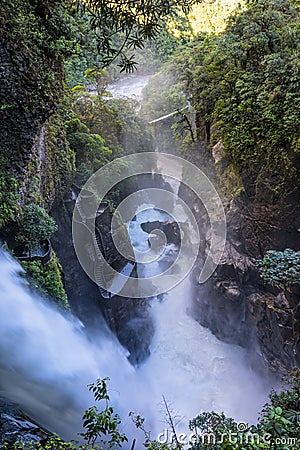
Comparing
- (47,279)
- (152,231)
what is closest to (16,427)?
(47,279)

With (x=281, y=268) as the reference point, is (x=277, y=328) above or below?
below

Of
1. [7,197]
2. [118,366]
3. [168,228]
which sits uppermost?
[168,228]

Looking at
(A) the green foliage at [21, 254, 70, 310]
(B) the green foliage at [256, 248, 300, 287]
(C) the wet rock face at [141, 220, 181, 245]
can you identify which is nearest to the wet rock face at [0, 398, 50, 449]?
(A) the green foliage at [21, 254, 70, 310]

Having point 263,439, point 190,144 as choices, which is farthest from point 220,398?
point 190,144

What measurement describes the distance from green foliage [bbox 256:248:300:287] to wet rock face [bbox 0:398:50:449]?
13.4 ft

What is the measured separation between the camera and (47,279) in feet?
17.4

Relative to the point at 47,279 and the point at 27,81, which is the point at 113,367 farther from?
the point at 27,81

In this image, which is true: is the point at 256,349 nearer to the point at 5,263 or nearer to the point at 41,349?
the point at 41,349

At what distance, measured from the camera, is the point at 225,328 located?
8.98 meters

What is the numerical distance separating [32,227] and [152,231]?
26.0 ft

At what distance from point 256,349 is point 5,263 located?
6.58 meters

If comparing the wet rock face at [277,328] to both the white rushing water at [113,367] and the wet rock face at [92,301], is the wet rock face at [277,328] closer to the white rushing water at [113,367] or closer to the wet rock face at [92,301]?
the white rushing water at [113,367]

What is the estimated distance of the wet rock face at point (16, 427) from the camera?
2590 millimetres

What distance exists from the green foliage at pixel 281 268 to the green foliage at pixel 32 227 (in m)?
3.80
